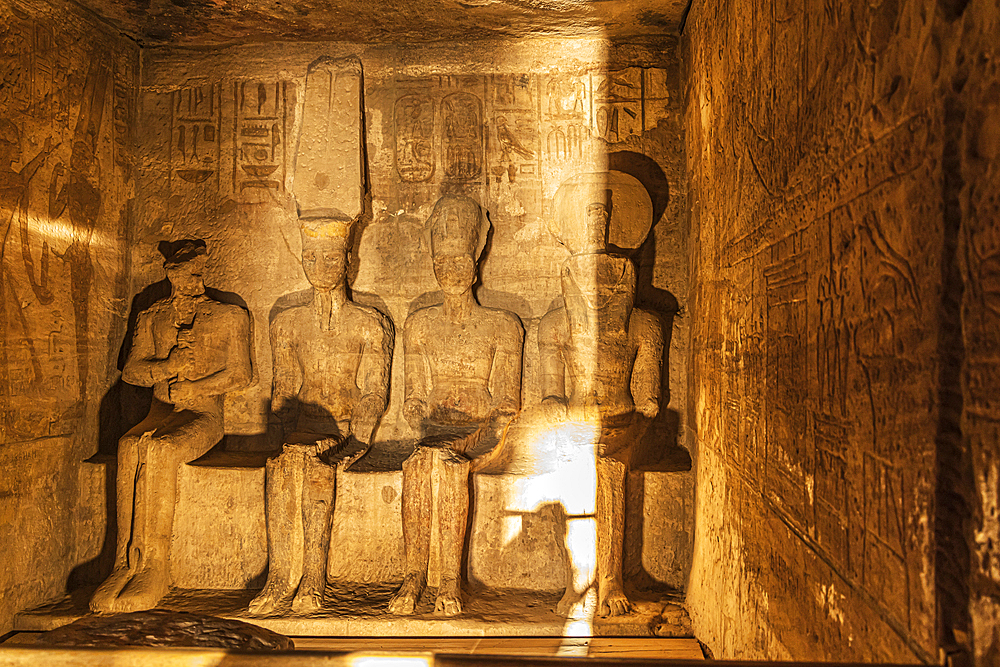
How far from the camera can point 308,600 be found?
4.15 metres

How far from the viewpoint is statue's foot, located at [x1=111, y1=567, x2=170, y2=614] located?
13.5 feet

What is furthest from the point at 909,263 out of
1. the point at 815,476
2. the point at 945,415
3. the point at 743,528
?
the point at 743,528

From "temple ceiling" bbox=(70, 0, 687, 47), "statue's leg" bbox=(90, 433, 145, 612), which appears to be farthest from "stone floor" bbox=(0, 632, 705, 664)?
"temple ceiling" bbox=(70, 0, 687, 47)

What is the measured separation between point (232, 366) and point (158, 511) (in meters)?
1.09

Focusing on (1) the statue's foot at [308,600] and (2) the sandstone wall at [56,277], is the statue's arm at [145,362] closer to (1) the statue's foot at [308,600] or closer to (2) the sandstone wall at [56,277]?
(2) the sandstone wall at [56,277]

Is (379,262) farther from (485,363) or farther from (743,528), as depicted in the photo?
(743,528)

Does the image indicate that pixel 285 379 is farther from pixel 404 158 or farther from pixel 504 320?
pixel 404 158

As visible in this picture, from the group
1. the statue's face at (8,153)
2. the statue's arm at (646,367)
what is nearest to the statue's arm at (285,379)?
the statue's face at (8,153)

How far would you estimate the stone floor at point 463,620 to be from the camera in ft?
13.1

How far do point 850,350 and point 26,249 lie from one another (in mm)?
4781

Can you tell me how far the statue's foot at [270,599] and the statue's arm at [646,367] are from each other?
257 centimetres

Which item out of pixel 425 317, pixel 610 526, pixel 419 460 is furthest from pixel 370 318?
pixel 610 526

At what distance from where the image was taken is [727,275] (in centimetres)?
342

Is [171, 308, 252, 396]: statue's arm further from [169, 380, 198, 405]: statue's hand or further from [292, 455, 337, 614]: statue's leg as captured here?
[292, 455, 337, 614]: statue's leg
